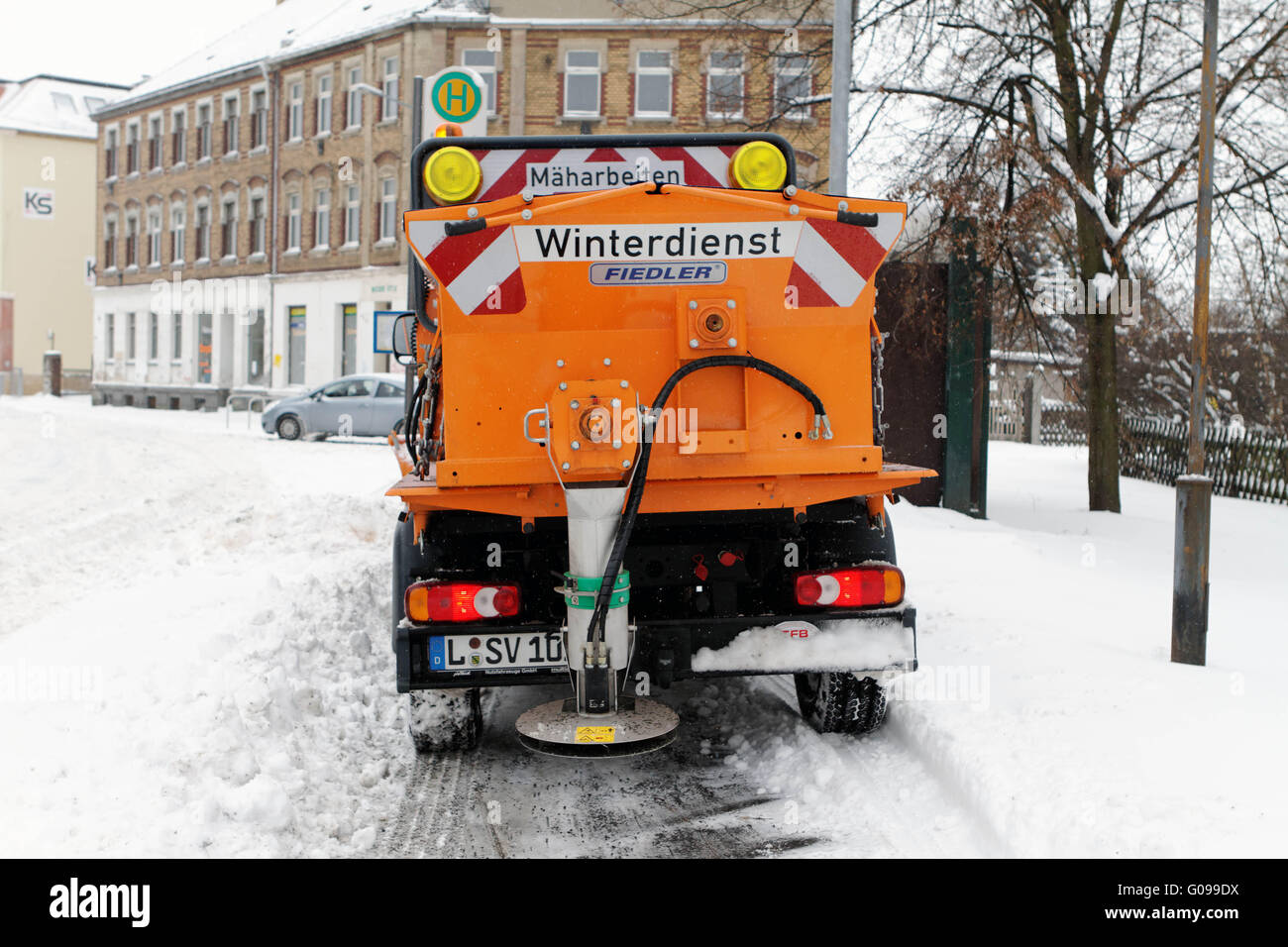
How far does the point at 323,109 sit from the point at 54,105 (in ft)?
82.3

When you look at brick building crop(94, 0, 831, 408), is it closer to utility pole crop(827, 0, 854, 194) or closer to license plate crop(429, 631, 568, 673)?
utility pole crop(827, 0, 854, 194)

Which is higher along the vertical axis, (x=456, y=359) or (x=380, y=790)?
(x=456, y=359)

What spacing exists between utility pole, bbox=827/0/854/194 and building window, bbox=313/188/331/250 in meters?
30.2

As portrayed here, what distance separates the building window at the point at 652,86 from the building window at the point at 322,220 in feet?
35.9

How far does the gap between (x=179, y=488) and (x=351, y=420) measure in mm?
9548

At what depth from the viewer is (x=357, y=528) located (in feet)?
35.0

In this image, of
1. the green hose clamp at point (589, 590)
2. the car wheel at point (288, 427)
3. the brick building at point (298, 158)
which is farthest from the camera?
the brick building at point (298, 158)

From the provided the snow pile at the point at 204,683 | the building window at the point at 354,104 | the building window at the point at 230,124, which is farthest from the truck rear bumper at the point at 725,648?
the building window at the point at 230,124

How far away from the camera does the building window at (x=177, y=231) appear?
44500mm

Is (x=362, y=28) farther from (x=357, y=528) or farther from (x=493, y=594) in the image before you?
(x=493, y=594)

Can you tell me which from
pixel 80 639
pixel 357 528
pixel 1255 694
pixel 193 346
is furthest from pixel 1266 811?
pixel 193 346

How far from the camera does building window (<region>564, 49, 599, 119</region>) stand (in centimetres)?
3400

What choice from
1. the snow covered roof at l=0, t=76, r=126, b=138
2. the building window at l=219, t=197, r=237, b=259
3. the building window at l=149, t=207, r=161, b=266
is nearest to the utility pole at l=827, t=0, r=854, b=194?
the building window at l=219, t=197, r=237, b=259
